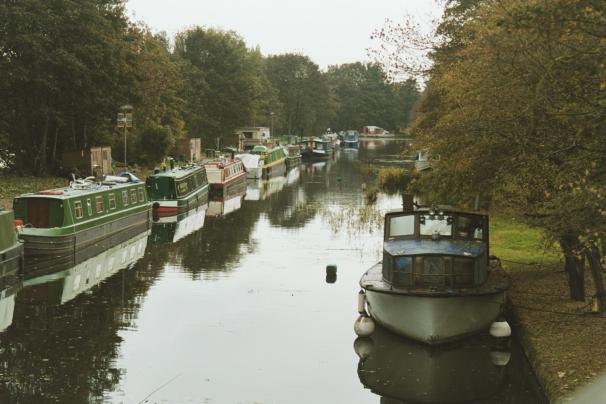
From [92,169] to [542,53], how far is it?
3985 cm

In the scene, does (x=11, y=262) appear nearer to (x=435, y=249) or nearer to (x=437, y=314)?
(x=435, y=249)

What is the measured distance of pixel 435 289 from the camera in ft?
56.6

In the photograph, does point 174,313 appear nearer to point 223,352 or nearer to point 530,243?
point 223,352

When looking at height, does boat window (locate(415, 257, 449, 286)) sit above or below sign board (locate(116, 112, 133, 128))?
below

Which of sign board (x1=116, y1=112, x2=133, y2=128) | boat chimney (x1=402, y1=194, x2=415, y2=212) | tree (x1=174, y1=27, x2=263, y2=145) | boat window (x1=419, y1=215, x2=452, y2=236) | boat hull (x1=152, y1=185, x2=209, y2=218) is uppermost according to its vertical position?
tree (x1=174, y1=27, x2=263, y2=145)

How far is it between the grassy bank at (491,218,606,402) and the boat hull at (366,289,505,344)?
99 centimetres

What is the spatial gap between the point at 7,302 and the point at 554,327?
14603 millimetres

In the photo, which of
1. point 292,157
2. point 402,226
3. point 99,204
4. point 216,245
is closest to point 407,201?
point 402,226

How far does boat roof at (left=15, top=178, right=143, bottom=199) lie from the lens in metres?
27.2

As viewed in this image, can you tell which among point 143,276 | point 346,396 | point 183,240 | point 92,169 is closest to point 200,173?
point 92,169

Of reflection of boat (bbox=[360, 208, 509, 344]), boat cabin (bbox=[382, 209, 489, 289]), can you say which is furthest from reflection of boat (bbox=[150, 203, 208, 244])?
reflection of boat (bbox=[360, 208, 509, 344])

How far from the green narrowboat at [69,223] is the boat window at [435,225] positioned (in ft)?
43.2

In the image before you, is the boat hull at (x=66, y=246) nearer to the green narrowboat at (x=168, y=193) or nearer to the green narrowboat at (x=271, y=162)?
the green narrowboat at (x=168, y=193)

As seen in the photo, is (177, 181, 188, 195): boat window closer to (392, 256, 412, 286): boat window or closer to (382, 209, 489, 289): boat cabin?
(382, 209, 489, 289): boat cabin
